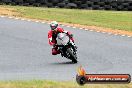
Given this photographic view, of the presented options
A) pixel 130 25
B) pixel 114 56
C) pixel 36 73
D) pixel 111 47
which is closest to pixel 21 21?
pixel 130 25

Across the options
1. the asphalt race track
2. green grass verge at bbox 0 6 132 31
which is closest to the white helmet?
the asphalt race track

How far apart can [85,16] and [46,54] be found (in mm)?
11539

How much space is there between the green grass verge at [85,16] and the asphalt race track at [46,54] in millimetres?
2331

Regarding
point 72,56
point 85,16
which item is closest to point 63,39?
point 72,56

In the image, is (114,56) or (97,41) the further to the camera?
(97,41)

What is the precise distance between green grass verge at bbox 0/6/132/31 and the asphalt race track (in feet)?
7.65

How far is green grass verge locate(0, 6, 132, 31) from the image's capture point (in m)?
28.1

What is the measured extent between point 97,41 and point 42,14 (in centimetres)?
801

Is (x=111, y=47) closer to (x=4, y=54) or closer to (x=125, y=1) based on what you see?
(x=4, y=54)

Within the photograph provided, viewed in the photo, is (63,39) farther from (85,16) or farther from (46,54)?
(85,16)

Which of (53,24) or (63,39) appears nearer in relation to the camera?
(53,24)

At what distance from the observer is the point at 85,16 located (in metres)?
30.8

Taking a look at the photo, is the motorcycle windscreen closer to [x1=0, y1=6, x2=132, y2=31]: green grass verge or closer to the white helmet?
the white helmet

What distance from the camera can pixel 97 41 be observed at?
22.6 meters
